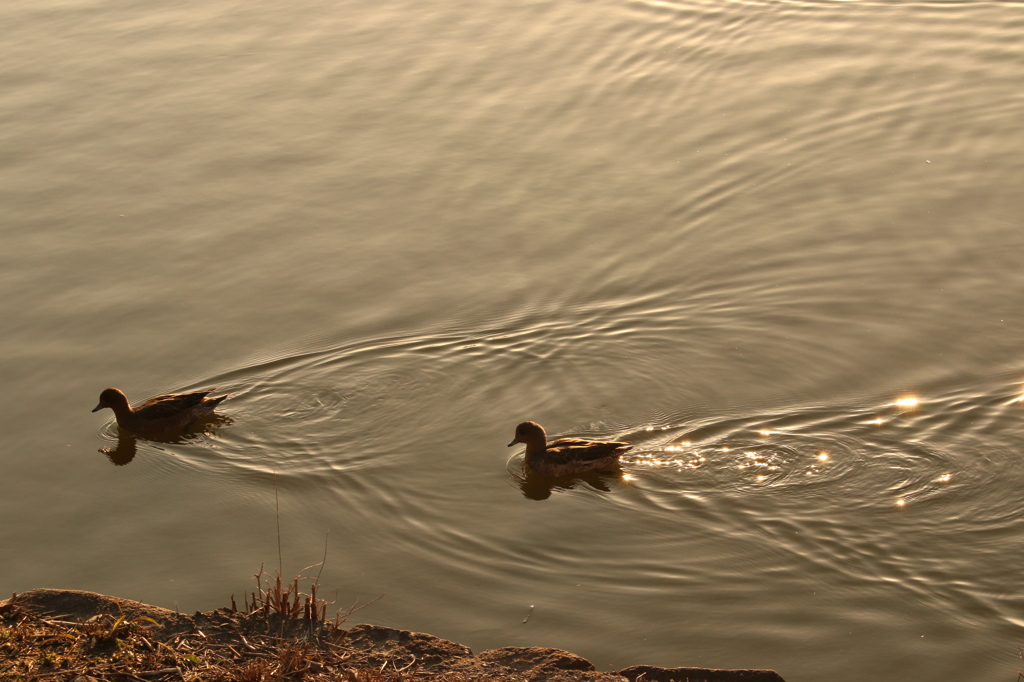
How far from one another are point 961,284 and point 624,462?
460 cm

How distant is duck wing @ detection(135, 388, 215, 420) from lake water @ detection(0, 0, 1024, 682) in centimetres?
29

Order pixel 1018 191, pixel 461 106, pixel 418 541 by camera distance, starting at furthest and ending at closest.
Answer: pixel 461 106 < pixel 1018 191 < pixel 418 541

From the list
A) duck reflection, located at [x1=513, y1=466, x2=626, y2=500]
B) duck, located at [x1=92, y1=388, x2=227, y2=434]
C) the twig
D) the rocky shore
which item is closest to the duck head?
duck, located at [x1=92, y1=388, x2=227, y2=434]

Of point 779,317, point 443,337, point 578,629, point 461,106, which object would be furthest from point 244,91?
point 578,629

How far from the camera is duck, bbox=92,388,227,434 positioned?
36.1 feet

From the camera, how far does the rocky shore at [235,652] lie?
23.0 ft

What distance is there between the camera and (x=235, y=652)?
7328mm

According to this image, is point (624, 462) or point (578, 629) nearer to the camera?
point (578, 629)

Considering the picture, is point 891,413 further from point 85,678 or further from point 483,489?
point 85,678

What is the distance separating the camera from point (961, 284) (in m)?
12.4

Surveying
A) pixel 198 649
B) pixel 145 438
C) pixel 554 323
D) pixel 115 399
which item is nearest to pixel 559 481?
pixel 554 323

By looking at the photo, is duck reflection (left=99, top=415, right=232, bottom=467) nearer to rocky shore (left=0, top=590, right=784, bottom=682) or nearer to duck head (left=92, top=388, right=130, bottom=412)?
duck head (left=92, top=388, right=130, bottom=412)

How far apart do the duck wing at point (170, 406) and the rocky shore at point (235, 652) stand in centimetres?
316

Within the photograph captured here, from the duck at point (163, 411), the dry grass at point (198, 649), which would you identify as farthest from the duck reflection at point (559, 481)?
the duck at point (163, 411)
